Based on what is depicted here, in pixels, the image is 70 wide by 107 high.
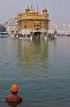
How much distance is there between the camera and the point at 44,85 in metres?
18.8

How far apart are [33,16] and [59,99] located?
11958 centimetres

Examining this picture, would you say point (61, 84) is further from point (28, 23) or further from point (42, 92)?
point (28, 23)

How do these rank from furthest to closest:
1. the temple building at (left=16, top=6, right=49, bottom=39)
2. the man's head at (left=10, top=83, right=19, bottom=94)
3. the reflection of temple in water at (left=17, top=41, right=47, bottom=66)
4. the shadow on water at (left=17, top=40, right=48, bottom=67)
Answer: the temple building at (left=16, top=6, right=49, bottom=39) < the reflection of temple in water at (left=17, top=41, right=47, bottom=66) < the shadow on water at (left=17, top=40, right=48, bottom=67) < the man's head at (left=10, top=83, right=19, bottom=94)

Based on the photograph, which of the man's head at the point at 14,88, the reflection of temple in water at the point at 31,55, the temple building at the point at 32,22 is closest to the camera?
the man's head at the point at 14,88

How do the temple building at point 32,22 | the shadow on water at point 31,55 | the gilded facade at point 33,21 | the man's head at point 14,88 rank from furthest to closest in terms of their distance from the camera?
the gilded facade at point 33,21
the temple building at point 32,22
the shadow on water at point 31,55
the man's head at point 14,88

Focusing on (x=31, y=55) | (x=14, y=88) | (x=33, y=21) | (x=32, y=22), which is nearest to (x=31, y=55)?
(x=31, y=55)

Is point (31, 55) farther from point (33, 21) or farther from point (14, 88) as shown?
point (33, 21)

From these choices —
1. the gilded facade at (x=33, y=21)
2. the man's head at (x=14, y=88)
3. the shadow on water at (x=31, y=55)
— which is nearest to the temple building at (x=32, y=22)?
the gilded facade at (x=33, y=21)

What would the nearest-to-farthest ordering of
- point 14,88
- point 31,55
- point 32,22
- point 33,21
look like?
1. point 14,88
2. point 31,55
3. point 32,22
4. point 33,21

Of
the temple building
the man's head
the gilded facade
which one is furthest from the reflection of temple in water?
the gilded facade

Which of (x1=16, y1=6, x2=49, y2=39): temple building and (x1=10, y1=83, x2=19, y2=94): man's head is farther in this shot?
(x1=16, y1=6, x2=49, y2=39): temple building

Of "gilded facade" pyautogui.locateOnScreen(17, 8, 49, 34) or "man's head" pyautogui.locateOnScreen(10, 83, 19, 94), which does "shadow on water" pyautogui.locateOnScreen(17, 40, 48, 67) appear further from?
"gilded facade" pyautogui.locateOnScreen(17, 8, 49, 34)

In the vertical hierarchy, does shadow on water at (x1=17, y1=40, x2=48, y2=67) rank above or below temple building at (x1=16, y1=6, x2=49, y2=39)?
above

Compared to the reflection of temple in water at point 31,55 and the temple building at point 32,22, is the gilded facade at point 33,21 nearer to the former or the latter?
the temple building at point 32,22
